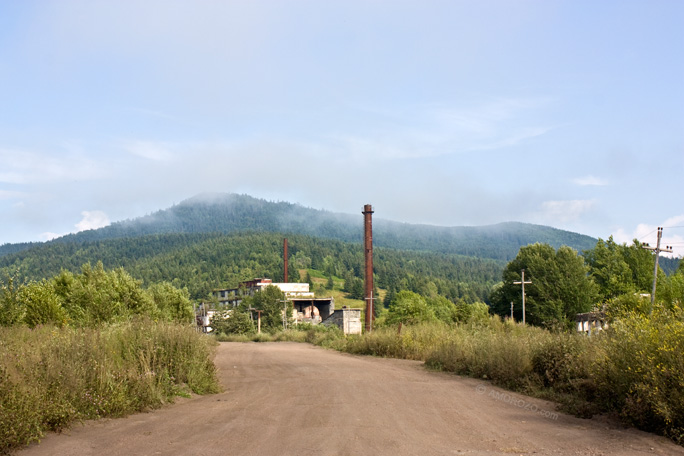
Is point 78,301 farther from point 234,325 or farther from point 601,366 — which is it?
point 234,325

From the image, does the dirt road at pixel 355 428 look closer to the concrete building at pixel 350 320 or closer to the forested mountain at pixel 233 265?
the concrete building at pixel 350 320

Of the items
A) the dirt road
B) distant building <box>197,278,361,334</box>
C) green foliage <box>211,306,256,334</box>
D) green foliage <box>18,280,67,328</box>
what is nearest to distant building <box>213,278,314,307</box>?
distant building <box>197,278,361,334</box>

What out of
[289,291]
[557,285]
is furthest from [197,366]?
[289,291]

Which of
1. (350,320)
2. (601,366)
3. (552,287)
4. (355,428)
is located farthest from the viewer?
(350,320)

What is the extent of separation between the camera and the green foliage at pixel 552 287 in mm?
55469

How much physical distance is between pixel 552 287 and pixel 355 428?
5269 cm

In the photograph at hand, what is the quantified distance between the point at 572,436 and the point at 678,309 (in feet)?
10.1

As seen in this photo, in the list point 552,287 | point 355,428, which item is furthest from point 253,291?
point 355,428

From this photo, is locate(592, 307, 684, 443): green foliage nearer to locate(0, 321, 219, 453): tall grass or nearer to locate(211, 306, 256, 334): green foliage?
locate(0, 321, 219, 453): tall grass

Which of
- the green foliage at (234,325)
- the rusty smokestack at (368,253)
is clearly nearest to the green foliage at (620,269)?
the rusty smokestack at (368,253)

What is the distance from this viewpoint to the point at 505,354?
14.6 metres

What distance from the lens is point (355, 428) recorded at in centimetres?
809

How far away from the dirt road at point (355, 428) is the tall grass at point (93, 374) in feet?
1.05

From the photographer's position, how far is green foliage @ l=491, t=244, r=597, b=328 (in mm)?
55469
